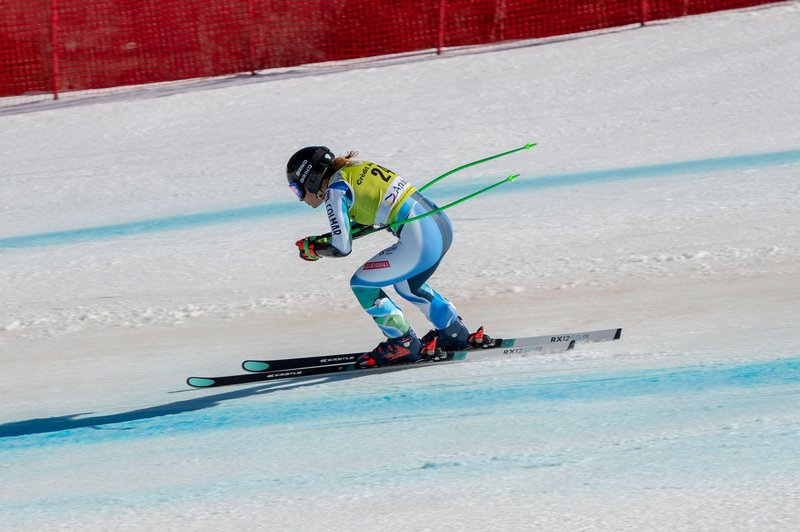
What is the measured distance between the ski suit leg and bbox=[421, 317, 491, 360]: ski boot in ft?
0.70

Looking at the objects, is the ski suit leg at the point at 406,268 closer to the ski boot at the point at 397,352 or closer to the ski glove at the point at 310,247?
the ski boot at the point at 397,352

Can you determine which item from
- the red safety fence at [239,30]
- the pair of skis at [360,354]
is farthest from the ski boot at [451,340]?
the red safety fence at [239,30]

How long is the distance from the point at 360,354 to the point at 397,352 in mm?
313

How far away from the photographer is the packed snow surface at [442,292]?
4848mm

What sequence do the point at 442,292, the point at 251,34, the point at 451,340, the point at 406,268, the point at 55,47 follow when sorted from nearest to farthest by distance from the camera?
the point at 406,268 < the point at 451,340 < the point at 442,292 < the point at 55,47 < the point at 251,34

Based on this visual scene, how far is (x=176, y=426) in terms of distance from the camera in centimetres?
605

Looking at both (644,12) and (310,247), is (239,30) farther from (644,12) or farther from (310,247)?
(310,247)

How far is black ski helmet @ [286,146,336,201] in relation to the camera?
6.07 metres

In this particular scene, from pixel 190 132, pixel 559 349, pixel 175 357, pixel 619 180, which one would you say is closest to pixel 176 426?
pixel 175 357

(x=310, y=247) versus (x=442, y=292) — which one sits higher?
(x=310, y=247)

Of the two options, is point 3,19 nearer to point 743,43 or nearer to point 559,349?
point 743,43

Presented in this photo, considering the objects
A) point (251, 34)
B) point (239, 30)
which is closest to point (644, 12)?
point (251, 34)

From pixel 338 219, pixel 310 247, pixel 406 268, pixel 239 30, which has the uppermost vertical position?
pixel 239 30

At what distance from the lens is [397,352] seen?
254 inches
